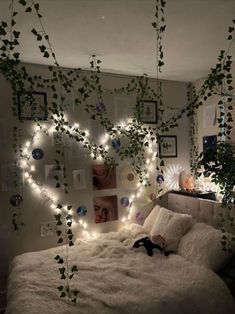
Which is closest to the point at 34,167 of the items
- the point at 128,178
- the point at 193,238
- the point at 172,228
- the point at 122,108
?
the point at 128,178

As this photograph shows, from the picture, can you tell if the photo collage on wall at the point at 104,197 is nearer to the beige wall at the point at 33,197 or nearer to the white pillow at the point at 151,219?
the beige wall at the point at 33,197

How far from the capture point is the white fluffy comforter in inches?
70.6

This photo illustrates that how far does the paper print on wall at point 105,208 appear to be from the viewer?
10.7 feet

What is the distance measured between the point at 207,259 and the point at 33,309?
1.43 metres

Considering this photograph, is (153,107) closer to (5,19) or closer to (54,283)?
(5,19)

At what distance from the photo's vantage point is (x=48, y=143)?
9.78 feet

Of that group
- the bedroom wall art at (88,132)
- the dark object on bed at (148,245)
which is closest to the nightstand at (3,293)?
the bedroom wall art at (88,132)

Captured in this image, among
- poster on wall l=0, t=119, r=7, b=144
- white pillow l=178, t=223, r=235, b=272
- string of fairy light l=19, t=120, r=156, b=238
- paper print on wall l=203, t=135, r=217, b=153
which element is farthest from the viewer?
paper print on wall l=203, t=135, r=217, b=153

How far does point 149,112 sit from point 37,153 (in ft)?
5.07

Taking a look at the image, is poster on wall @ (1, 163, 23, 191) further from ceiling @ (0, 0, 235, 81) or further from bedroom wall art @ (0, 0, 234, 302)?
ceiling @ (0, 0, 235, 81)

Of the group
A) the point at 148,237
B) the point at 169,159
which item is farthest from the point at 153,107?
the point at 148,237

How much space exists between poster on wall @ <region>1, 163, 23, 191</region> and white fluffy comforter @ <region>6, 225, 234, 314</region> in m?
0.72

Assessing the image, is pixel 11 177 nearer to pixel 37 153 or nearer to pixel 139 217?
pixel 37 153

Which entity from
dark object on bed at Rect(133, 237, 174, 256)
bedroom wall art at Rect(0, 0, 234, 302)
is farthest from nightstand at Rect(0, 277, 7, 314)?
dark object on bed at Rect(133, 237, 174, 256)
